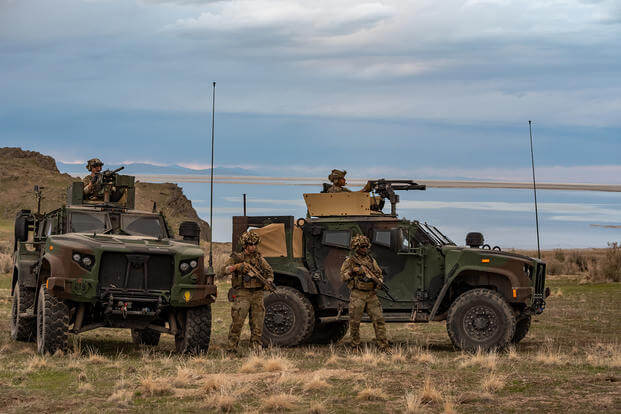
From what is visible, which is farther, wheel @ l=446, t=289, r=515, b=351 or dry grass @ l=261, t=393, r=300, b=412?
wheel @ l=446, t=289, r=515, b=351

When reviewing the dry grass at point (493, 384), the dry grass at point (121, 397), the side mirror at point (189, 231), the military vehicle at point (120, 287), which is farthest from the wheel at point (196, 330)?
the dry grass at point (493, 384)

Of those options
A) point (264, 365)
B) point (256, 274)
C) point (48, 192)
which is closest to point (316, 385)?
point (264, 365)

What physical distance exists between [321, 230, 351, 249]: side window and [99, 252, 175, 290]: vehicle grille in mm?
3174

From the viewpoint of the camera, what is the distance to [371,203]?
15.4 metres

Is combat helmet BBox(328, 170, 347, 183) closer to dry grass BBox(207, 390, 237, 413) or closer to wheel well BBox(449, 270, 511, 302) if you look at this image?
wheel well BBox(449, 270, 511, 302)

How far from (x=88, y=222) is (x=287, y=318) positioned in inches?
131

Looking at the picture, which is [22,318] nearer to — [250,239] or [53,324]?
[53,324]

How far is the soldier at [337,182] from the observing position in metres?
15.8

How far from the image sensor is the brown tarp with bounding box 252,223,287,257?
1473 cm

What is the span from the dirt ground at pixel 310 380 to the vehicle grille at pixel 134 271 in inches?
38.2

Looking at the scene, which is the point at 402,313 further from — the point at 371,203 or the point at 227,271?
the point at 227,271

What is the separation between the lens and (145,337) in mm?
15398

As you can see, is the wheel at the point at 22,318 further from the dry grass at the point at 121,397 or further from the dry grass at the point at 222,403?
the dry grass at the point at 222,403

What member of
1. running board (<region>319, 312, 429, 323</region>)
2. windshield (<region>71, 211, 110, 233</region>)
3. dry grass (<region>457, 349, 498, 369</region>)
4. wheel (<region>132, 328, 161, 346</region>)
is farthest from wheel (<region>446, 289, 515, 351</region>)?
windshield (<region>71, 211, 110, 233</region>)
